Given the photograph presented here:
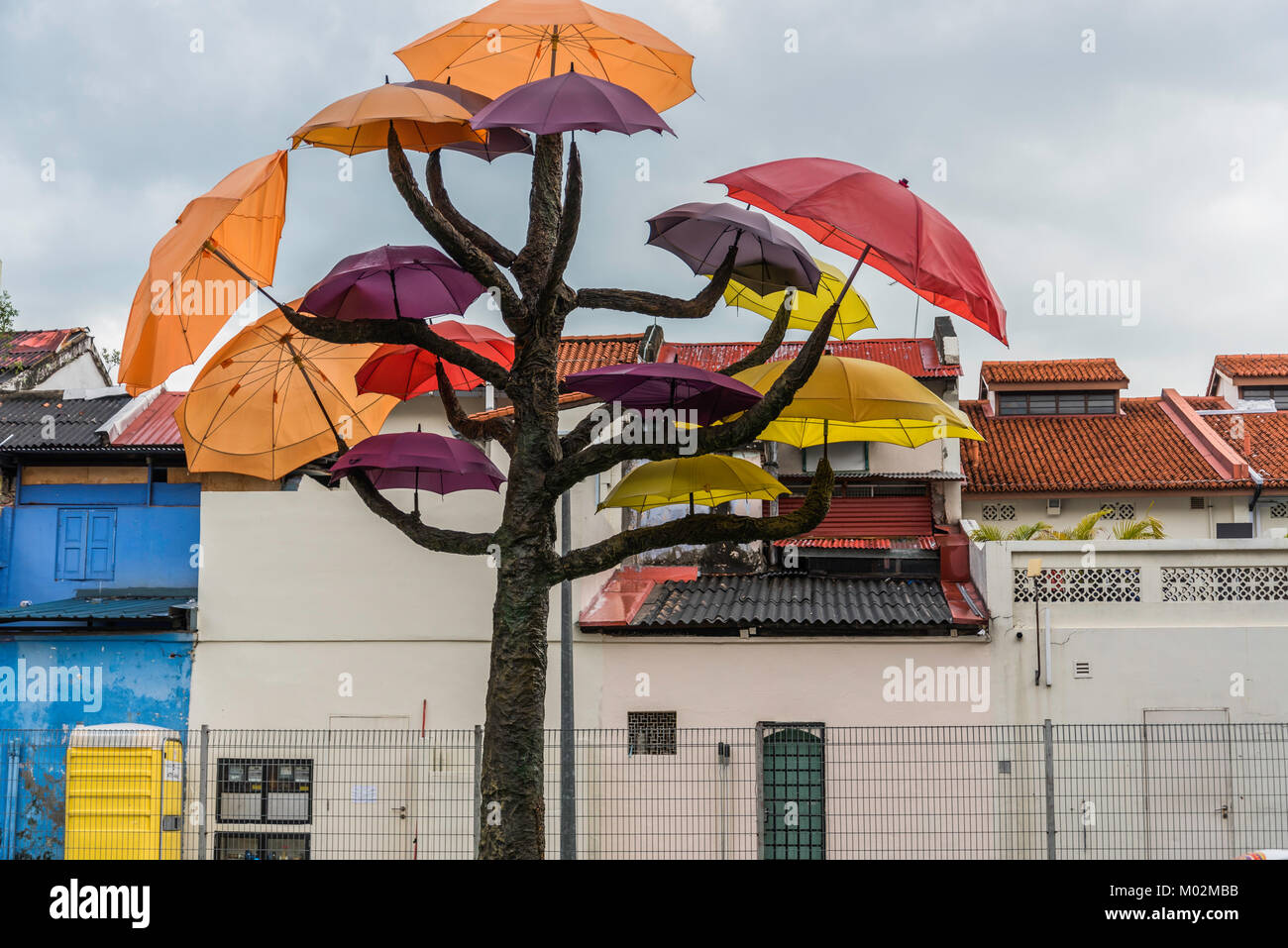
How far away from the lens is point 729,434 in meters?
9.19

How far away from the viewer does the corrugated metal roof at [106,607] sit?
46.0 ft

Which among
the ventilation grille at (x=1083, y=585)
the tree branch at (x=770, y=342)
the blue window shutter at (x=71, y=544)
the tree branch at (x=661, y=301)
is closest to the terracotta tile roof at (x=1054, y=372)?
the ventilation grille at (x=1083, y=585)

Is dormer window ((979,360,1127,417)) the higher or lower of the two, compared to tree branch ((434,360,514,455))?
higher

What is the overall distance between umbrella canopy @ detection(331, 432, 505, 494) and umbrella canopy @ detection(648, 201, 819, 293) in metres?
3.03

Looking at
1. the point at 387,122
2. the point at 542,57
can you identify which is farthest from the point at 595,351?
the point at 387,122

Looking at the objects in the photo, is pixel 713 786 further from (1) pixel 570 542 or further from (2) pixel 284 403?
(2) pixel 284 403

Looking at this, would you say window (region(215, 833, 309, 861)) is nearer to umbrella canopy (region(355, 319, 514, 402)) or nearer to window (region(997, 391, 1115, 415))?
umbrella canopy (region(355, 319, 514, 402))

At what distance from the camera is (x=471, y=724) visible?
13.9 metres

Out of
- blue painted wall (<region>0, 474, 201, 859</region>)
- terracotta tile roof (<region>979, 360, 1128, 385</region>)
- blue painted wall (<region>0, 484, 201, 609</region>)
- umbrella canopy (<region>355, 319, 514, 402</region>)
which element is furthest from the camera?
terracotta tile roof (<region>979, 360, 1128, 385</region>)

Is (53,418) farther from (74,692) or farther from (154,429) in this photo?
(74,692)

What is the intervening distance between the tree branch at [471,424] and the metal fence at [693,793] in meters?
3.61

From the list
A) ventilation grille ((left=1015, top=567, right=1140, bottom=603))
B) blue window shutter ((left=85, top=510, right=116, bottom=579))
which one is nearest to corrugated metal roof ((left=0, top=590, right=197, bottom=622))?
blue window shutter ((left=85, top=510, right=116, bottom=579))

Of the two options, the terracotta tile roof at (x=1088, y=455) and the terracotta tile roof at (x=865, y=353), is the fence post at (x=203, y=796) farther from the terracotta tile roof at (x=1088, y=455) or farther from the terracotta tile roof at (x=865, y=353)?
the terracotta tile roof at (x=1088, y=455)

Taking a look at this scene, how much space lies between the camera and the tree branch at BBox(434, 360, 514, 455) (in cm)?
1038
